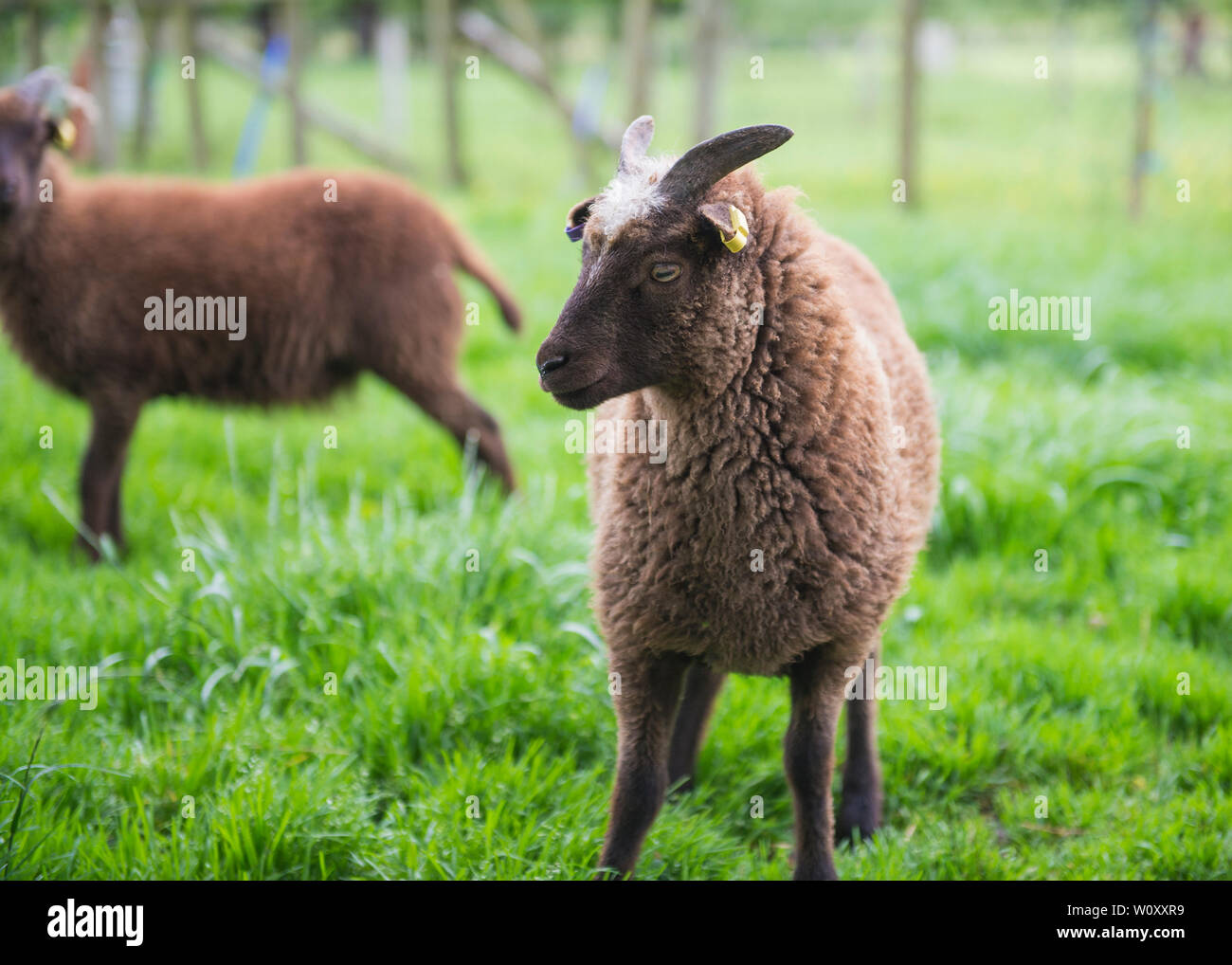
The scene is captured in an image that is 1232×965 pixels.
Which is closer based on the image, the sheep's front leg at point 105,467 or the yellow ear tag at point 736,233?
the yellow ear tag at point 736,233

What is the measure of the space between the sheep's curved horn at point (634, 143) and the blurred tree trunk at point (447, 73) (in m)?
9.61

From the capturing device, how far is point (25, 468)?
518 centimetres

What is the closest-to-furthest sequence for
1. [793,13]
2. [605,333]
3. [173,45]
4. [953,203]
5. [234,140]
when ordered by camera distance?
1. [605,333]
2. [953,203]
3. [234,140]
4. [793,13]
5. [173,45]

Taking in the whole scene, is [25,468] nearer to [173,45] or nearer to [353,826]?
[353,826]

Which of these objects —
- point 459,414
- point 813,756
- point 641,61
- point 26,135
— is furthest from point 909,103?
point 813,756

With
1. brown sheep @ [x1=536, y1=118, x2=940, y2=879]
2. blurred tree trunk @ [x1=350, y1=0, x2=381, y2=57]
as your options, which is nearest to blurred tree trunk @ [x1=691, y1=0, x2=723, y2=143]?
brown sheep @ [x1=536, y1=118, x2=940, y2=879]

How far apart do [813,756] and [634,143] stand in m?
1.55

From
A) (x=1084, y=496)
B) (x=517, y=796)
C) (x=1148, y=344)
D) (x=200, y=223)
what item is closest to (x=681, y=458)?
(x=517, y=796)

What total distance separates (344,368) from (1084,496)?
335cm

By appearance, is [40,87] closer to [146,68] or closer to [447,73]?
[447,73]

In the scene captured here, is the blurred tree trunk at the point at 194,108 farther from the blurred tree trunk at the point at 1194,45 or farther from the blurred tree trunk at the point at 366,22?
the blurred tree trunk at the point at 1194,45

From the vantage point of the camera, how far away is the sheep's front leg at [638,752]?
8.98 feet

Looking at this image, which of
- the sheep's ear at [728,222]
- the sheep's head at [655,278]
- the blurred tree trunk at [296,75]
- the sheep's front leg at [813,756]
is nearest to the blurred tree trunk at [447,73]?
the blurred tree trunk at [296,75]

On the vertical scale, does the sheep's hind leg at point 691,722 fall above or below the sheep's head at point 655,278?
below
